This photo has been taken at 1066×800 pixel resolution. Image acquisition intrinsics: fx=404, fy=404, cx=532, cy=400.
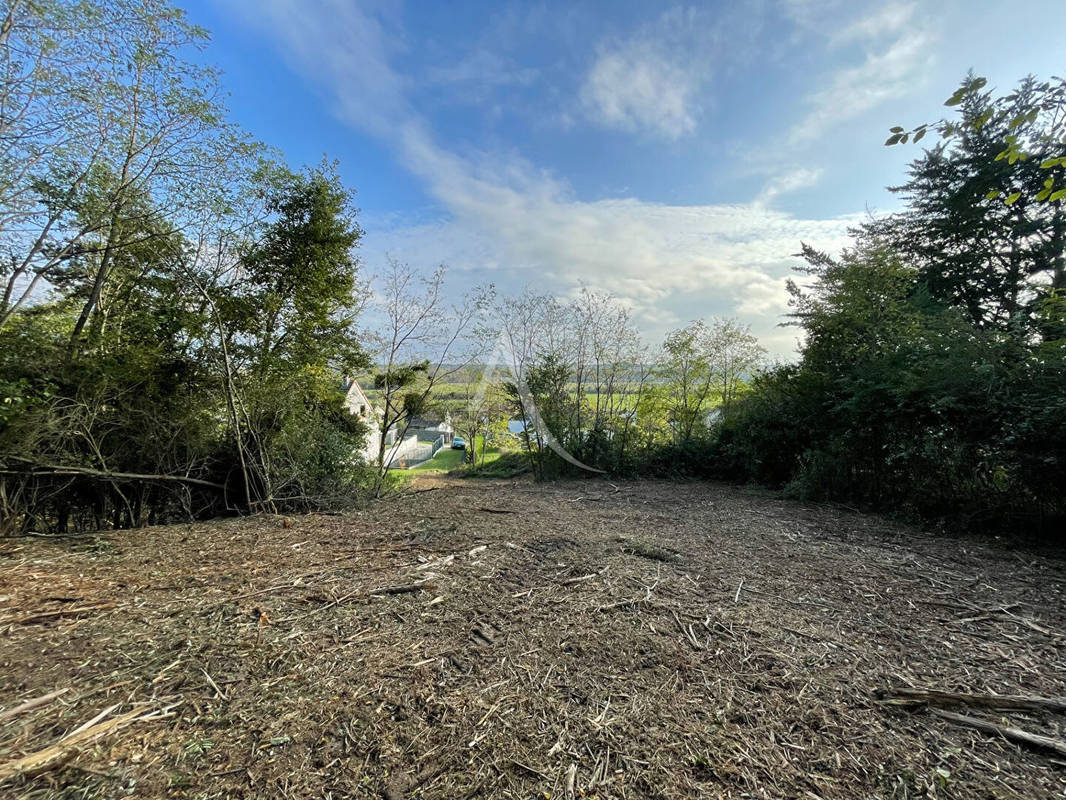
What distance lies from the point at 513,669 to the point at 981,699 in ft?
5.35

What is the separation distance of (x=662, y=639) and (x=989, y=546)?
3.38 meters

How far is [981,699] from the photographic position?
139cm

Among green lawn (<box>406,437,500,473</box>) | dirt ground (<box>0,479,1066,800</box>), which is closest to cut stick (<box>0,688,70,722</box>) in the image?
dirt ground (<box>0,479,1066,800</box>)

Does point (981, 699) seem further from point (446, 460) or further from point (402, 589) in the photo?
point (446, 460)

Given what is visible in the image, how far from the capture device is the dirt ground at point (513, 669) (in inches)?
43.6

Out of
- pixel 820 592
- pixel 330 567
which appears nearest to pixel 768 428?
pixel 820 592

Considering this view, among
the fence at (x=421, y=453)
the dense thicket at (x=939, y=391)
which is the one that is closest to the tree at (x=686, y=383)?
the dense thicket at (x=939, y=391)

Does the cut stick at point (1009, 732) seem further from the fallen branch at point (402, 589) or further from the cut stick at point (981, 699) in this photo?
the fallen branch at point (402, 589)

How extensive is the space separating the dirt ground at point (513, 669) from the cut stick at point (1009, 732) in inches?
1.2

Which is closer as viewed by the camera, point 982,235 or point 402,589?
point 402,589

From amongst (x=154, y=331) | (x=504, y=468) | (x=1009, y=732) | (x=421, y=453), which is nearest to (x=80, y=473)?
(x=154, y=331)

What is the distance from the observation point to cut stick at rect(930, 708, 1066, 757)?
120 cm

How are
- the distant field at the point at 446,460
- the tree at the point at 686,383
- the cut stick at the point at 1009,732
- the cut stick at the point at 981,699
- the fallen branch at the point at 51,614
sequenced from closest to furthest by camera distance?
the cut stick at the point at 1009,732 → the cut stick at the point at 981,699 → the fallen branch at the point at 51,614 → the tree at the point at 686,383 → the distant field at the point at 446,460

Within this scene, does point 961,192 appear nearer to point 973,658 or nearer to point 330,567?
point 973,658
